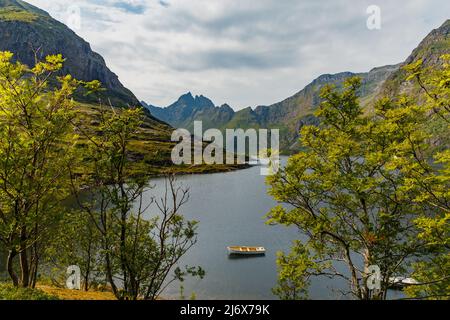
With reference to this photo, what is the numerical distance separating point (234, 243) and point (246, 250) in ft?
31.2

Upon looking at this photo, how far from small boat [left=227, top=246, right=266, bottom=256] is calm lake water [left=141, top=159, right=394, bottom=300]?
4.89ft

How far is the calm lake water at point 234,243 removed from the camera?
56.6 m

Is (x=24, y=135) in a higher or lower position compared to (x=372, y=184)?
higher

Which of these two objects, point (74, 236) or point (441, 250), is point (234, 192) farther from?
point (441, 250)

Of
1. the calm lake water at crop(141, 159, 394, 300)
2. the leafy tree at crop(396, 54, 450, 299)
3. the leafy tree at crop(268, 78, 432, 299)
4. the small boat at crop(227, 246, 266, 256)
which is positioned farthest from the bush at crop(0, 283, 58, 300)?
the small boat at crop(227, 246, 266, 256)

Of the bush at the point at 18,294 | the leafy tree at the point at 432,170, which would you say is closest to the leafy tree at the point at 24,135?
the bush at the point at 18,294

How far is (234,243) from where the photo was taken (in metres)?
82.2

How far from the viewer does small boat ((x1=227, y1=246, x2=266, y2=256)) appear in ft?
238

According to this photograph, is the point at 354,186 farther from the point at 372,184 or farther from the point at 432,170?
the point at 432,170

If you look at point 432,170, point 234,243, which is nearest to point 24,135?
point 432,170

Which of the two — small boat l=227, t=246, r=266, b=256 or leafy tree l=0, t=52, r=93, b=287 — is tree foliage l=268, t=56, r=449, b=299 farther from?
small boat l=227, t=246, r=266, b=256

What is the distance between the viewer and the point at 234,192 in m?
157
